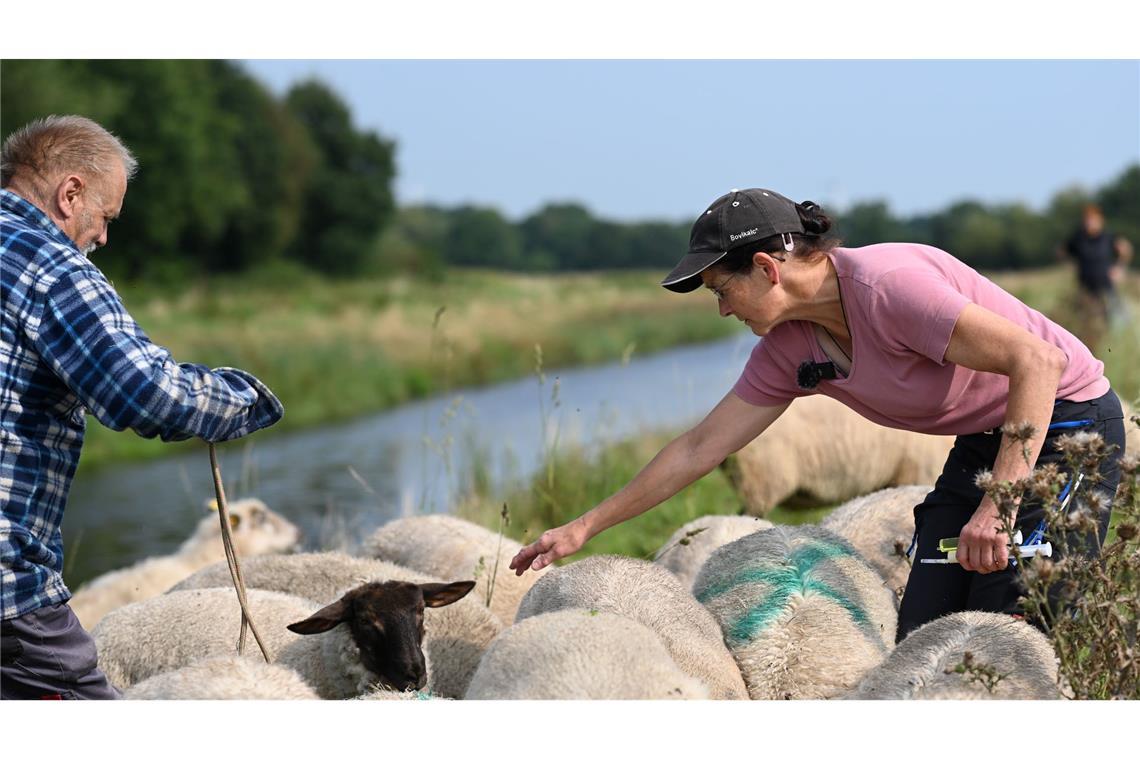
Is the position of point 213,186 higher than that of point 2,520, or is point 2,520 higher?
point 213,186

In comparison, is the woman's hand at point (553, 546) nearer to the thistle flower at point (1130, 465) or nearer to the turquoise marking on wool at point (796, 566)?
the turquoise marking on wool at point (796, 566)

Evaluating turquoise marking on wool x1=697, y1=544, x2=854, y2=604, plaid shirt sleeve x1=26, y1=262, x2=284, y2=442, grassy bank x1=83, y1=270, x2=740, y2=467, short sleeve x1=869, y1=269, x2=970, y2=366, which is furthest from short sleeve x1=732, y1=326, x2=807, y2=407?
grassy bank x1=83, y1=270, x2=740, y2=467

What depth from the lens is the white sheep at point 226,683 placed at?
284 cm

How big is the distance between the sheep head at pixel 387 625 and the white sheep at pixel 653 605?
13.7 inches

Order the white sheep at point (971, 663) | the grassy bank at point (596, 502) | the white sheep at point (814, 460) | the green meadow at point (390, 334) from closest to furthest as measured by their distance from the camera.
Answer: the white sheep at point (971, 663)
the grassy bank at point (596, 502)
the white sheep at point (814, 460)
the green meadow at point (390, 334)

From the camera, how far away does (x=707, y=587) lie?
13.6 feet

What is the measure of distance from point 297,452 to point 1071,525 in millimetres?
15943

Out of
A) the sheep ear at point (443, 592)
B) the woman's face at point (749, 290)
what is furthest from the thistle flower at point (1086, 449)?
the sheep ear at point (443, 592)

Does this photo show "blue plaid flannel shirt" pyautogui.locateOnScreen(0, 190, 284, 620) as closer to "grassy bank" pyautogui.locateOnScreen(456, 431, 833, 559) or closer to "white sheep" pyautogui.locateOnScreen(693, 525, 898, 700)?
"white sheep" pyautogui.locateOnScreen(693, 525, 898, 700)

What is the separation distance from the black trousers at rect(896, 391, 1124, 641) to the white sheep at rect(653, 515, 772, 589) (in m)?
1.09

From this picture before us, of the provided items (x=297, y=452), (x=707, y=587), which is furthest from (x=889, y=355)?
(x=297, y=452)

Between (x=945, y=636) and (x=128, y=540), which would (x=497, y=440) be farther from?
(x=945, y=636)

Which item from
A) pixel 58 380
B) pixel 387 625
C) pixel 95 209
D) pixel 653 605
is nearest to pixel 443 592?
pixel 387 625

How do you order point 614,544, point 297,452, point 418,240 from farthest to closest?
1. point 418,240
2. point 297,452
3. point 614,544
